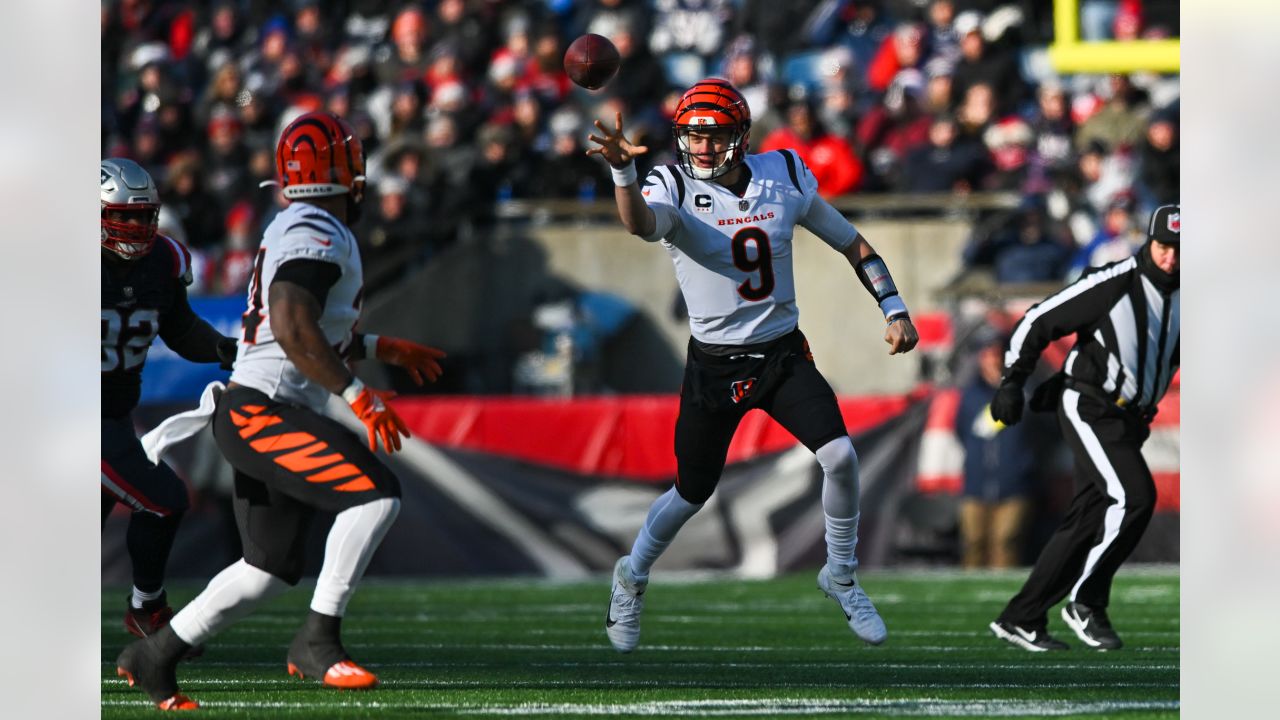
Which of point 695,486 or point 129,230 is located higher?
point 129,230

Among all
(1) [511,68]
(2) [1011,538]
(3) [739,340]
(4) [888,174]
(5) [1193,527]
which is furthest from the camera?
(1) [511,68]

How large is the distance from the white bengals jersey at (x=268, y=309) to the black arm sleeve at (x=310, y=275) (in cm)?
4

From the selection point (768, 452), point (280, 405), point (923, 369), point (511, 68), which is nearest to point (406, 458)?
point (768, 452)

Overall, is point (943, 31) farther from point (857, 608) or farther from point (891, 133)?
point (857, 608)

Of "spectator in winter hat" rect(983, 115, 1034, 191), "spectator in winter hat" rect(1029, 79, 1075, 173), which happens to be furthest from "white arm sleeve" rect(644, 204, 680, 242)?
"spectator in winter hat" rect(1029, 79, 1075, 173)

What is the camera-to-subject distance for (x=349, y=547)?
5.23 meters

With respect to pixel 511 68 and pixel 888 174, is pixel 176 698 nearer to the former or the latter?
pixel 888 174

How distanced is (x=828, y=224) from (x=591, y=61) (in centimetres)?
105

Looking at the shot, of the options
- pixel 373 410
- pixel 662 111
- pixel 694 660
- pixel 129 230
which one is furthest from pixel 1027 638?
pixel 662 111

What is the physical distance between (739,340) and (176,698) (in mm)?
2296

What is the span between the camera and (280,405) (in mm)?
5348

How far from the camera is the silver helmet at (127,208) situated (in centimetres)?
665

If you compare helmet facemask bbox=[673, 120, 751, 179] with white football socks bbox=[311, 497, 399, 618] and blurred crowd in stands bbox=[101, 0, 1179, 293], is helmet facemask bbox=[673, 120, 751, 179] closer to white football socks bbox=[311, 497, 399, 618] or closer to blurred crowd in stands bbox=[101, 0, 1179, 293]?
white football socks bbox=[311, 497, 399, 618]
